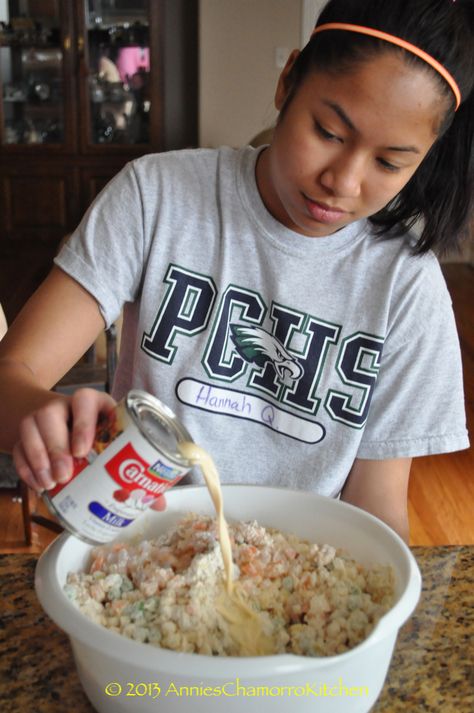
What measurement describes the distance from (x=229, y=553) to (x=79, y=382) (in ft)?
7.29

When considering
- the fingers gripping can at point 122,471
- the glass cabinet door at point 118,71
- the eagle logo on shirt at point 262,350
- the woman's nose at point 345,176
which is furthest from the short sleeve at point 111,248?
the glass cabinet door at point 118,71

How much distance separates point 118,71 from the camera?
5.70 meters

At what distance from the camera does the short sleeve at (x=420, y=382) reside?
3.74 feet

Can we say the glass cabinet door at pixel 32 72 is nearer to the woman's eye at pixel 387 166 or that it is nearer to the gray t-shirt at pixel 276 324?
the gray t-shirt at pixel 276 324

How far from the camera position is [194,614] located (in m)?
0.74

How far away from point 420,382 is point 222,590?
0.50m

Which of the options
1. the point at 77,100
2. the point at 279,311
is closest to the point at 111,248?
the point at 279,311

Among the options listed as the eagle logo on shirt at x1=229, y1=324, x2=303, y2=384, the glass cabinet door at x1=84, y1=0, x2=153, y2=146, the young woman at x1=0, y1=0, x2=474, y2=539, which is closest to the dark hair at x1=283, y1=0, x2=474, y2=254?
the young woman at x1=0, y1=0, x2=474, y2=539

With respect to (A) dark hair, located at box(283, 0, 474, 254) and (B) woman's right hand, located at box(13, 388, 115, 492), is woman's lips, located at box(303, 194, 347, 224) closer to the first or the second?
(A) dark hair, located at box(283, 0, 474, 254)

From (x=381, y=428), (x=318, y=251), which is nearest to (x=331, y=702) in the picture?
(x=381, y=428)

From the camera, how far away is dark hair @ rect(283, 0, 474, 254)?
0.91m

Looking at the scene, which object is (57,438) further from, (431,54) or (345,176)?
(431,54)

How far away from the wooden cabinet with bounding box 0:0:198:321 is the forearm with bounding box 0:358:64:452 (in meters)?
4.61

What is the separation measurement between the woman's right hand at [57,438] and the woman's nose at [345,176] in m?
→ 0.40
